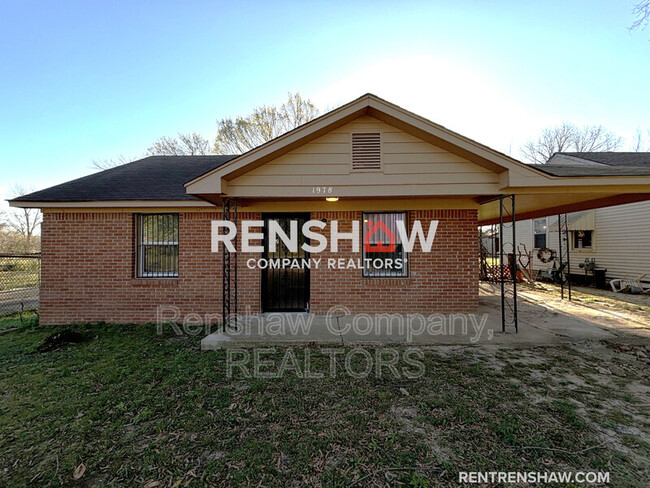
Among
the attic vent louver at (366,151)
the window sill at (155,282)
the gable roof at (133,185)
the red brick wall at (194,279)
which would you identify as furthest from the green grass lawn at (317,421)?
the attic vent louver at (366,151)

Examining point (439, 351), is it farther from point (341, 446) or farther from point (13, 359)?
point (13, 359)

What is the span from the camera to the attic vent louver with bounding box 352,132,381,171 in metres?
5.15

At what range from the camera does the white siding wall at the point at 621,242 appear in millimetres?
10633

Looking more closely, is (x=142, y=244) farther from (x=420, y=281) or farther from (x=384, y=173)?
(x=420, y=281)

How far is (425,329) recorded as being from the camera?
5520 mm

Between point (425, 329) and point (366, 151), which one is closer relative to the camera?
point (366, 151)

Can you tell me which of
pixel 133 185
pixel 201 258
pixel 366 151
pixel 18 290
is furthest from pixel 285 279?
pixel 18 290

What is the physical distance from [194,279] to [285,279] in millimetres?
2087

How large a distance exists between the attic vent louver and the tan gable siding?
0.10 m

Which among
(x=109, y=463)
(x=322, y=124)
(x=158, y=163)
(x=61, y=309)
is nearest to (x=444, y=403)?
(x=109, y=463)

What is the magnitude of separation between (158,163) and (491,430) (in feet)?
33.9

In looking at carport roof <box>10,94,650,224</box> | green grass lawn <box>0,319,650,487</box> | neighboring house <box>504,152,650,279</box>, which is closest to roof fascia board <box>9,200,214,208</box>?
carport roof <box>10,94,650,224</box>

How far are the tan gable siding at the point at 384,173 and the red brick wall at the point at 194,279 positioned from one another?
1.31 metres

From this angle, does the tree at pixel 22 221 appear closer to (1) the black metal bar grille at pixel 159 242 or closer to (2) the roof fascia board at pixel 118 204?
(2) the roof fascia board at pixel 118 204
